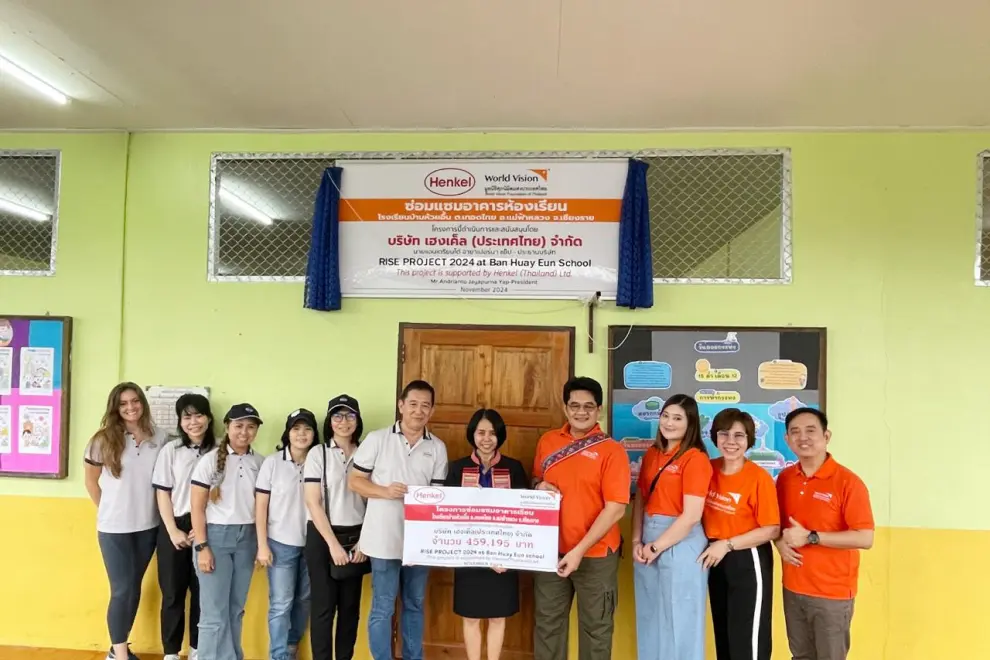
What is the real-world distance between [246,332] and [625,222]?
2.38 meters

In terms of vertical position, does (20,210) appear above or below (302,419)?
above

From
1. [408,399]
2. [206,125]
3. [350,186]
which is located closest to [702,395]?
[408,399]

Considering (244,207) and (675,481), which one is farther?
(244,207)

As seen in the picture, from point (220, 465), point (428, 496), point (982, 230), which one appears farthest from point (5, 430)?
point (982, 230)

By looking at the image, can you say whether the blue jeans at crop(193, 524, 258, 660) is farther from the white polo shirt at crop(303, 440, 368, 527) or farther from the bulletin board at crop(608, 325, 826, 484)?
the bulletin board at crop(608, 325, 826, 484)

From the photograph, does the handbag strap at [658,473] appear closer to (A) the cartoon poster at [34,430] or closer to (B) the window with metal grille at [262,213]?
(B) the window with metal grille at [262,213]

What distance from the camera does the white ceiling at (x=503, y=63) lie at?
2268 mm

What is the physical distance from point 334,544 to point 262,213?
2069mm

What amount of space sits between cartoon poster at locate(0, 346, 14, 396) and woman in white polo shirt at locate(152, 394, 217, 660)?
1216 millimetres

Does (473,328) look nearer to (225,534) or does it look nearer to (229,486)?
(229,486)

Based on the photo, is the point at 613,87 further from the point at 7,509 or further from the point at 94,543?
the point at 7,509

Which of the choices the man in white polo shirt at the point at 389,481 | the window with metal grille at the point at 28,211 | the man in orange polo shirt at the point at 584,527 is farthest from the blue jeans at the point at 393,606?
the window with metal grille at the point at 28,211

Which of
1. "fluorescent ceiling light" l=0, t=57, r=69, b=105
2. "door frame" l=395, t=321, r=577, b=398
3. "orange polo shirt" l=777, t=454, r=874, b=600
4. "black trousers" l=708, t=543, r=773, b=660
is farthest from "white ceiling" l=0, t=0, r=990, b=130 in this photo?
"black trousers" l=708, t=543, r=773, b=660

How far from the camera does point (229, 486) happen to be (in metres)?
3.03
